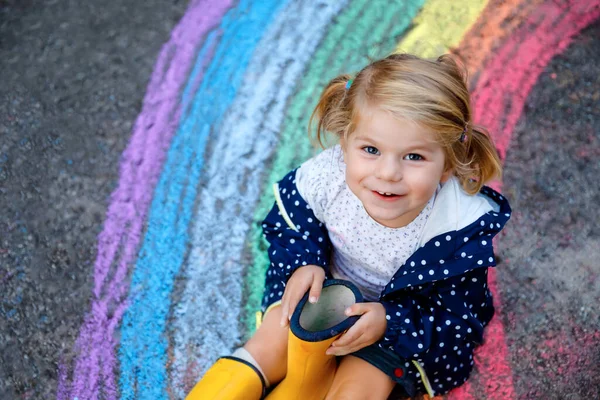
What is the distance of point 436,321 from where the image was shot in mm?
1335

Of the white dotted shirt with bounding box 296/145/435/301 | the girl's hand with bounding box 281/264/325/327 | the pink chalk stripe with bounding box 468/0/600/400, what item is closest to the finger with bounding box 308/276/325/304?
the girl's hand with bounding box 281/264/325/327

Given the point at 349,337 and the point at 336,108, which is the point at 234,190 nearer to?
the point at 336,108

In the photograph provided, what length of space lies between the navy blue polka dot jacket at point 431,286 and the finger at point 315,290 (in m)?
0.07

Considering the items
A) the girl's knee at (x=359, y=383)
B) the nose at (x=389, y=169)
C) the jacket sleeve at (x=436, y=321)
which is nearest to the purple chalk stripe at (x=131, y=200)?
the girl's knee at (x=359, y=383)

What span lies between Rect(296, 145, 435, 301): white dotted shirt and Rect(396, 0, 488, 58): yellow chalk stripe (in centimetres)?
68

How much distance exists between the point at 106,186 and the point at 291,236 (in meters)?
0.56

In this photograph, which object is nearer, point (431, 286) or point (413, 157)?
point (413, 157)

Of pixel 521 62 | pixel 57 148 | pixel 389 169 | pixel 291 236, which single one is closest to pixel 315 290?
pixel 291 236

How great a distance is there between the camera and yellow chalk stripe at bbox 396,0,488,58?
197 centimetres

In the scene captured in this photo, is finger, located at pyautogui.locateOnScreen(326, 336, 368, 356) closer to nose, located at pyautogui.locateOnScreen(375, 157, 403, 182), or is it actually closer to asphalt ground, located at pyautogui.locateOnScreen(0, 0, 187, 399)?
nose, located at pyautogui.locateOnScreen(375, 157, 403, 182)

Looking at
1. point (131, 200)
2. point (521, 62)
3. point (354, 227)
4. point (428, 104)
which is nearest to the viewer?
point (428, 104)

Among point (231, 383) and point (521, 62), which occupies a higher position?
point (521, 62)

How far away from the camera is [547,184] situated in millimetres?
1740

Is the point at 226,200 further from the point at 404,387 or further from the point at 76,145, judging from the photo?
the point at 404,387
